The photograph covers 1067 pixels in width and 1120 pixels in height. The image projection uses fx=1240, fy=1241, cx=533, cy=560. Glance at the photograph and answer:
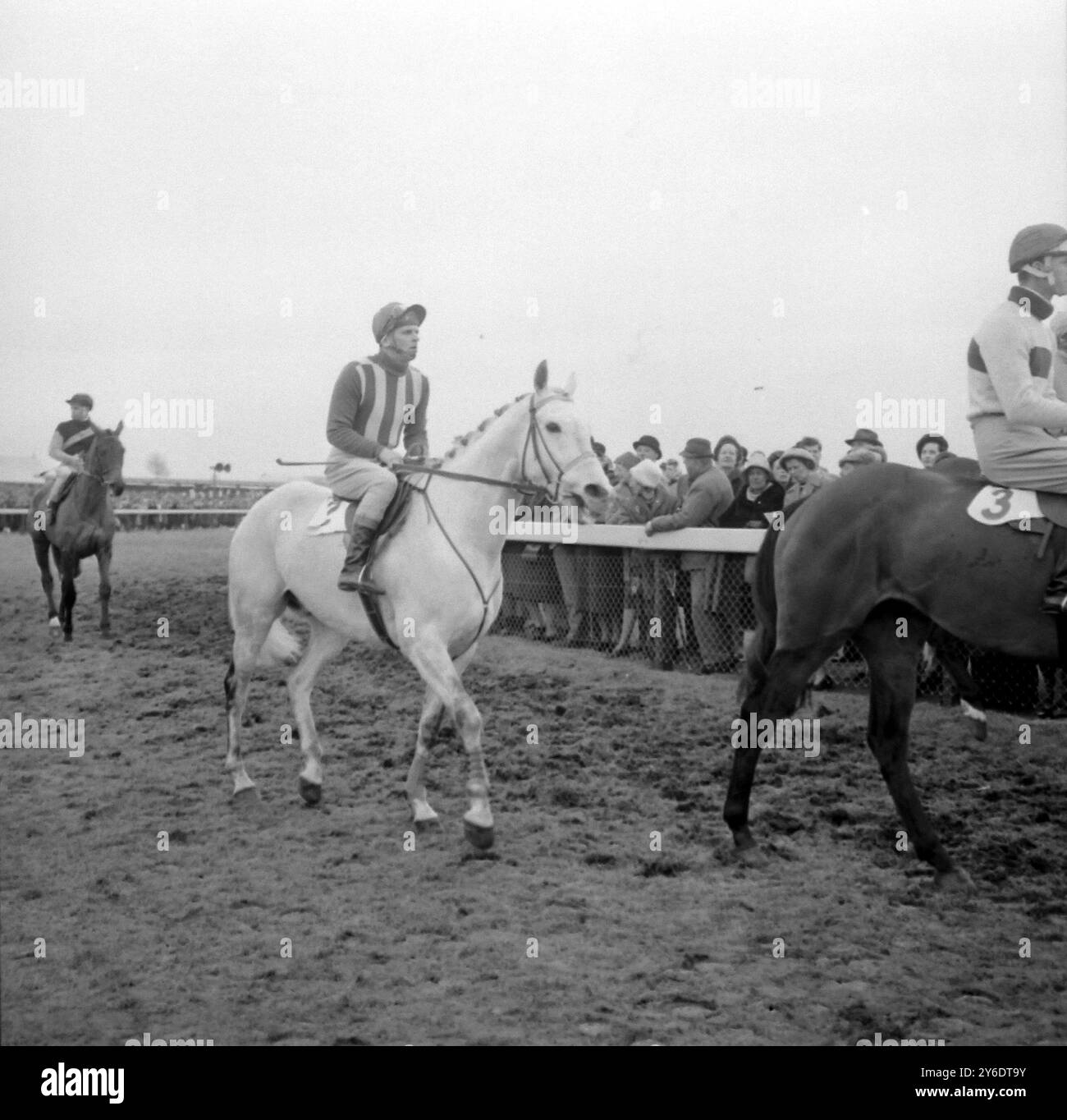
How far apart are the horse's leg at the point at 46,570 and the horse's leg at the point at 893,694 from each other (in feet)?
27.0

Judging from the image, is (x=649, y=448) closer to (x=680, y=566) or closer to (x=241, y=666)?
(x=680, y=566)

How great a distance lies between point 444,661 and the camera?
5172 millimetres

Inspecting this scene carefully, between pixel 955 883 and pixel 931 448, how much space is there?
4.12 m

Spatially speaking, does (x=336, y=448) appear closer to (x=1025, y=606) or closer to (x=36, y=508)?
(x=1025, y=606)

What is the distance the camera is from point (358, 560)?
543 cm

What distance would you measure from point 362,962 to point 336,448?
267cm

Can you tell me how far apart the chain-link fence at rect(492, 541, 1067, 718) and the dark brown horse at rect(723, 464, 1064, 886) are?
2028mm

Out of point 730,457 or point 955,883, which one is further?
point 730,457

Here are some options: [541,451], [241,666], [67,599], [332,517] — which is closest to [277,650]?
[241,666]

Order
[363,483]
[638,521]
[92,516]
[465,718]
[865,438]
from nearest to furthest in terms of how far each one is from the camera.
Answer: [465,718] < [363,483] < [865,438] < [638,521] < [92,516]

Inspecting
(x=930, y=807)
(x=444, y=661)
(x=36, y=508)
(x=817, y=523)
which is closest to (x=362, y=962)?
(x=444, y=661)

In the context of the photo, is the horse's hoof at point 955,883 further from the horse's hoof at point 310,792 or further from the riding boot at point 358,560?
the horse's hoof at point 310,792

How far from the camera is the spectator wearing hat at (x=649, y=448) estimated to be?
35.2 feet

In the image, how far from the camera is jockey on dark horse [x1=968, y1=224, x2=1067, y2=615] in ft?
15.0
